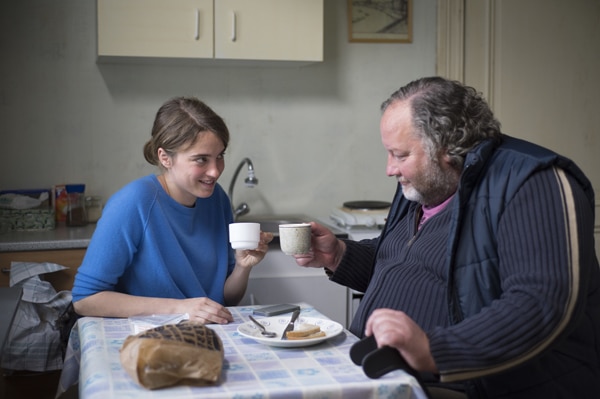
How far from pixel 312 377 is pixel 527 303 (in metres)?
0.43

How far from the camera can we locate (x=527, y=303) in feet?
4.48

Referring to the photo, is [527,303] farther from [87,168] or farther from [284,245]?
[87,168]

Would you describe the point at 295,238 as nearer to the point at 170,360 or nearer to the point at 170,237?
the point at 170,237

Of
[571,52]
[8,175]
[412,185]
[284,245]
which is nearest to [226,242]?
[284,245]

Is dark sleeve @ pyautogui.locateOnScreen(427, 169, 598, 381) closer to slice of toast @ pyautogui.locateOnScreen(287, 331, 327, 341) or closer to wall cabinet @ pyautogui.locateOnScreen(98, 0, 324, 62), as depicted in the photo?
slice of toast @ pyautogui.locateOnScreen(287, 331, 327, 341)

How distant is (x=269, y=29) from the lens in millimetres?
3141

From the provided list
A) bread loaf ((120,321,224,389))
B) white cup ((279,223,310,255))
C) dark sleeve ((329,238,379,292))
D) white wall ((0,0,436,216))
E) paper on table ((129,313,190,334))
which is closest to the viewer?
bread loaf ((120,321,224,389))

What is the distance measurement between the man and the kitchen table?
93 mm

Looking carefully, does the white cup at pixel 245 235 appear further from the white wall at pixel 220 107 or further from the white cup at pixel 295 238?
the white wall at pixel 220 107

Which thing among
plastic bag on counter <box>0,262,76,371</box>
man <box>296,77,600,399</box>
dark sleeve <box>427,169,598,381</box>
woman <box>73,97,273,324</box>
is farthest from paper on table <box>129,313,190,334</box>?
plastic bag on counter <box>0,262,76,371</box>

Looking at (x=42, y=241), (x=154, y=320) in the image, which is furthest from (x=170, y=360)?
(x=42, y=241)

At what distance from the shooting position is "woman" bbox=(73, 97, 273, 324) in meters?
1.97

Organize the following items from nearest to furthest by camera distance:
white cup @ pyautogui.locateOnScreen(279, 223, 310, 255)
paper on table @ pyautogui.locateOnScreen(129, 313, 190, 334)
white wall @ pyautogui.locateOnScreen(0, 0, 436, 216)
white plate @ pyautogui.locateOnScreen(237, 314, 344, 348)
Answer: white plate @ pyautogui.locateOnScreen(237, 314, 344, 348) < paper on table @ pyautogui.locateOnScreen(129, 313, 190, 334) < white cup @ pyautogui.locateOnScreen(279, 223, 310, 255) < white wall @ pyautogui.locateOnScreen(0, 0, 436, 216)

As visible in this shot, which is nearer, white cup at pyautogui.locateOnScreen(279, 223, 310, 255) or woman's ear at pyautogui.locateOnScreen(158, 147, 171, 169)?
white cup at pyautogui.locateOnScreen(279, 223, 310, 255)
